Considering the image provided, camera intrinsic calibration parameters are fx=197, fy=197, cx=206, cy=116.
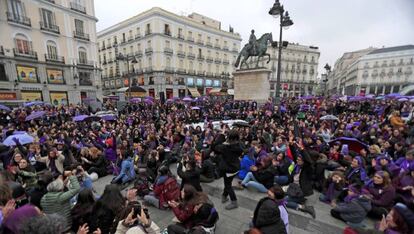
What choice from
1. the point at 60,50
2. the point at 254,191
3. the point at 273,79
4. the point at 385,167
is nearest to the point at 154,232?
the point at 254,191

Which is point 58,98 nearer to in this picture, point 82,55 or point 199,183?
point 82,55

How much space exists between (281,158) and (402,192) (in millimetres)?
2369

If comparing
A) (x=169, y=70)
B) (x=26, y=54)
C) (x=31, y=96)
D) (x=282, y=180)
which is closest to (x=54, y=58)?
(x=26, y=54)

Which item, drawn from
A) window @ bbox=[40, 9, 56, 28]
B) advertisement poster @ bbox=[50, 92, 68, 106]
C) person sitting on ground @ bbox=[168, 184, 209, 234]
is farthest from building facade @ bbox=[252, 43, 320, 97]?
person sitting on ground @ bbox=[168, 184, 209, 234]

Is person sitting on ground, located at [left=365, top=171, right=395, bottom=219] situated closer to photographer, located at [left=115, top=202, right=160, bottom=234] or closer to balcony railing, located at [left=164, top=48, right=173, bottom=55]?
photographer, located at [left=115, top=202, right=160, bottom=234]

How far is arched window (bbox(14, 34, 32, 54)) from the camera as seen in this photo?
887 inches

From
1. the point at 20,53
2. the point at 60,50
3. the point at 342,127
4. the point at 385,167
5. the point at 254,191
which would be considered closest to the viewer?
the point at 385,167

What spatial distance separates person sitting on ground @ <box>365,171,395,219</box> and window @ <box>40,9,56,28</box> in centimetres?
3385

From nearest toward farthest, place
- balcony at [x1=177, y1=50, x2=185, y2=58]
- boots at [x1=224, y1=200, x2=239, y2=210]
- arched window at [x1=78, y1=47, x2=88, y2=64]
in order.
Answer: boots at [x1=224, y1=200, x2=239, y2=210] → arched window at [x1=78, y1=47, x2=88, y2=64] → balcony at [x1=177, y1=50, x2=185, y2=58]

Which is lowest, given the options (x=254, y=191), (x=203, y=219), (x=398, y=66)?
(x=254, y=191)

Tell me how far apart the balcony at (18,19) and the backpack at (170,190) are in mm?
29618

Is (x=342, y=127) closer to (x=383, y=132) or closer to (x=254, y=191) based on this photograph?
(x=383, y=132)

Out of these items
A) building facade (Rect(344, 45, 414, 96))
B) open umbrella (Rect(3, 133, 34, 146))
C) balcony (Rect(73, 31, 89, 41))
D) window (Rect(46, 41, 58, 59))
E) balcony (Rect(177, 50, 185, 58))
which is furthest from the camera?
building facade (Rect(344, 45, 414, 96))

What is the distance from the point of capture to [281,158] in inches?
211
